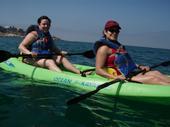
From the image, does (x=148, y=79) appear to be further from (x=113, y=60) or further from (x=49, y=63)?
(x=49, y=63)

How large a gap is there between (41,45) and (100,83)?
9.31 feet

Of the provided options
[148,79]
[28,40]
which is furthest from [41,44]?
[148,79]

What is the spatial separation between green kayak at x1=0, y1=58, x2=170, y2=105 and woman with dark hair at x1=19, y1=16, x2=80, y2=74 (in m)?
0.29

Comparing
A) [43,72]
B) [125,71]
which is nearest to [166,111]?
[125,71]

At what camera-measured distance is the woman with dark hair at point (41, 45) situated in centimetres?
921

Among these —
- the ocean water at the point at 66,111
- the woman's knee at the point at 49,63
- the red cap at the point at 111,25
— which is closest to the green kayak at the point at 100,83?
the ocean water at the point at 66,111

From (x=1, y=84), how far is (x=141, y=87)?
11.6ft

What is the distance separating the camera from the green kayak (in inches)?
265

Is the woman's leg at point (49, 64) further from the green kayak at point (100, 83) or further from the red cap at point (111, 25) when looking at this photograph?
the red cap at point (111, 25)

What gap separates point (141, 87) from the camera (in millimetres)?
6871

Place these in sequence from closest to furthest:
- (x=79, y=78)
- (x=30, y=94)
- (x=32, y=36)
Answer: (x=30, y=94)
(x=79, y=78)
(x=32, y=36)

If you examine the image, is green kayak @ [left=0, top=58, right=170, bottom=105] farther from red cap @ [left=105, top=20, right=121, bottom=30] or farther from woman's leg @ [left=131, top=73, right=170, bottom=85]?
red cap @ [left=105, top=20, right=121, bottom=30]

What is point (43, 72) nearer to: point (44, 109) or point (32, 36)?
point (32, 36)

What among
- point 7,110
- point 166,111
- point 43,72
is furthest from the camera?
point 43,72
